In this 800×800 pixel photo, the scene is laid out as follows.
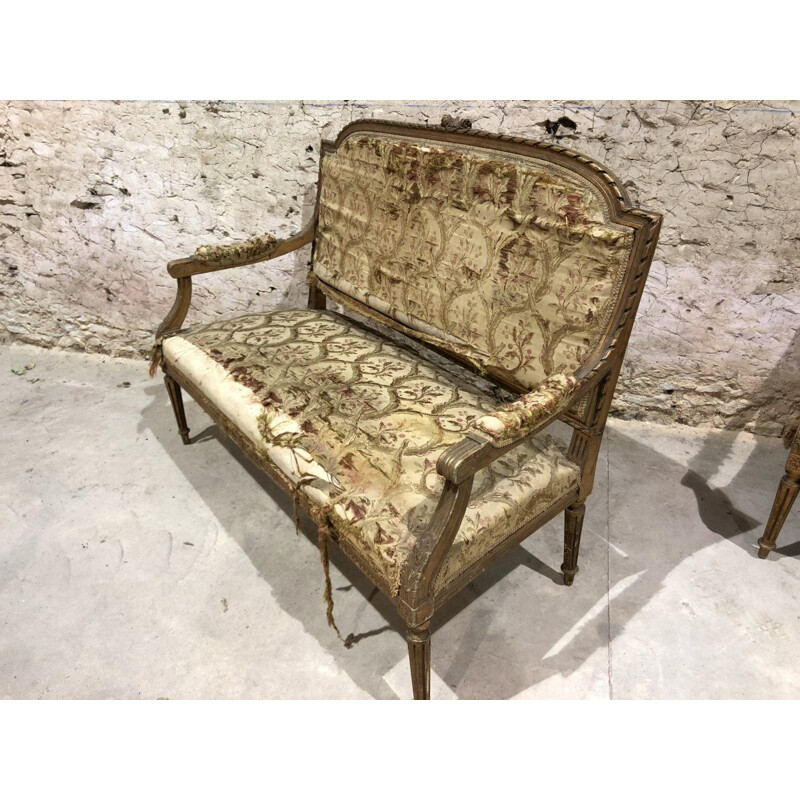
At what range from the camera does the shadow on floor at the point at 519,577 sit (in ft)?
6.34

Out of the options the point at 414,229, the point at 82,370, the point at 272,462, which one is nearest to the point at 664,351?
the point at 414,229

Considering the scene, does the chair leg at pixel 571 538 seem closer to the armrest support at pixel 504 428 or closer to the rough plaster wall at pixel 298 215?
the armrest support at pixel 504 428

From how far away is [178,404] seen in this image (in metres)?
Answer: 2.71

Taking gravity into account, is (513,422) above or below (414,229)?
below

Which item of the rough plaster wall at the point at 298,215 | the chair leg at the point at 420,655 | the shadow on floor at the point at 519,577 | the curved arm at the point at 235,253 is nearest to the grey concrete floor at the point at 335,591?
the shadow on floor at the point at 519,577

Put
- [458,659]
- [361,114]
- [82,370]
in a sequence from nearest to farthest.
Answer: [458,659], [361,114], [82,370]

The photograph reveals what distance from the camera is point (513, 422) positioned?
1452 millimetres

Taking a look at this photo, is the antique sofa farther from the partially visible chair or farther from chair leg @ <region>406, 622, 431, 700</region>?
the partially visible chair

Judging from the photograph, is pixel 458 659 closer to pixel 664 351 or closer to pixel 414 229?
pixel 414 229

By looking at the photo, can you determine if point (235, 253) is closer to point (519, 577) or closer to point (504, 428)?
point (504, 428)

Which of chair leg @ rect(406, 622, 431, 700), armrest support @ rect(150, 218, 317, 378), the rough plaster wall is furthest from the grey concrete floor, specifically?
armrest support @ rect(150, 218, 317, 378)

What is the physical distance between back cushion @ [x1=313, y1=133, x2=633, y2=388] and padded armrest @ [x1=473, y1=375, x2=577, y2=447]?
0.62 feet

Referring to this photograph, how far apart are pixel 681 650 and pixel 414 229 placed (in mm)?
1684

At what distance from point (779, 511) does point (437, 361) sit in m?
1.37
